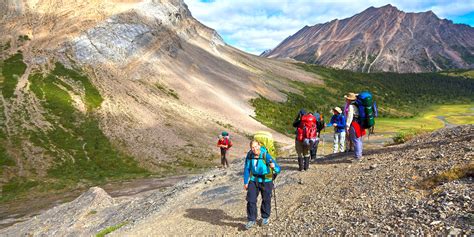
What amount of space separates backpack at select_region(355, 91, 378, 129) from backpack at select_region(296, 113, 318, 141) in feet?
6.80

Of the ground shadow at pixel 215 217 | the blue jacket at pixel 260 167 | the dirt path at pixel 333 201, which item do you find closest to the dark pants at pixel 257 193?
the blue jacket at pixel 260 167

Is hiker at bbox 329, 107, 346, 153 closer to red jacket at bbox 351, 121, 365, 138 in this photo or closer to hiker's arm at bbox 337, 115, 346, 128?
hiker's arm at bbox 337, 115, 346, 128

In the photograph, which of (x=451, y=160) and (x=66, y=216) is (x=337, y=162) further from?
(x=66, y=216)

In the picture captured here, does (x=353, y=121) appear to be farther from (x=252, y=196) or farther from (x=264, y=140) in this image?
(x=252, y=196)

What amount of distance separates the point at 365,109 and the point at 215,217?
798cm

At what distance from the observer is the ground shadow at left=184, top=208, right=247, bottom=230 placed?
1317cm

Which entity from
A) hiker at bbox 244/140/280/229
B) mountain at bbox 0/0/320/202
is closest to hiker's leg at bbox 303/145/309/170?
hiker at bbox 244/140/280/229

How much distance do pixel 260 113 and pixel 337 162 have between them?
7490 centimetres

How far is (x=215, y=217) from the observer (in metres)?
14.3

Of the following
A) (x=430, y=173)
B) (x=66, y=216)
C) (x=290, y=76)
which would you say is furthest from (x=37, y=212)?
(x=290, y=76)

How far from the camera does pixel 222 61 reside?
387 feet

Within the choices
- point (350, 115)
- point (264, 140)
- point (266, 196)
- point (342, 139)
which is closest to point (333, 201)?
point (266, 196)

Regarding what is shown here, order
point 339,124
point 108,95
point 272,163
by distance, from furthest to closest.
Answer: point 108,95 → point 339,124 → point 272,163

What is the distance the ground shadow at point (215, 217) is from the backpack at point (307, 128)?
5.10 metres
